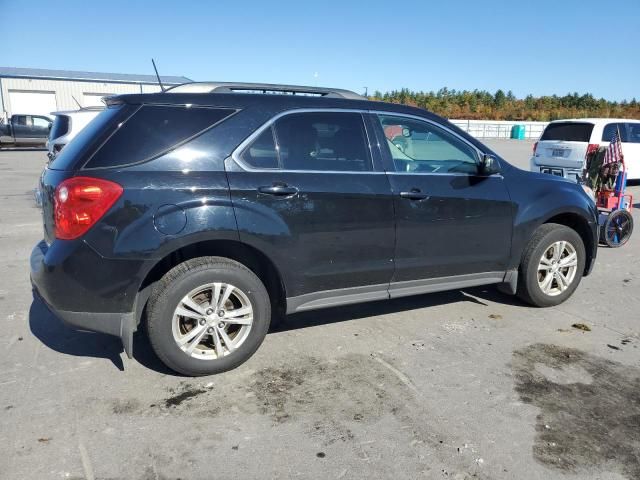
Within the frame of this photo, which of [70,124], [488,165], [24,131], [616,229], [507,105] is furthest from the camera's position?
[507,105]

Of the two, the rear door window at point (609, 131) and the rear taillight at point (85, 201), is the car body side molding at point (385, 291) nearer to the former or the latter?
the rear taillight at point (85, 201)

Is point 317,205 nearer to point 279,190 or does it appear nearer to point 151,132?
point 279,190

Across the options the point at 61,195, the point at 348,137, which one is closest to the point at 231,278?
the point at 61,195

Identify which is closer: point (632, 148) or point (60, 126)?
point (60, 126)

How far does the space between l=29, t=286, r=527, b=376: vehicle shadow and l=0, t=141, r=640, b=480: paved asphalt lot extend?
20 millimetres

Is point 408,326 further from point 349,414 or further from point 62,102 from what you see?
point 62,102

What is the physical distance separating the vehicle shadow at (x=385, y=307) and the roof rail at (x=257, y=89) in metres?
1.87

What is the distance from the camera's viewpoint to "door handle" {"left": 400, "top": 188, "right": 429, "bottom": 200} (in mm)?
3850

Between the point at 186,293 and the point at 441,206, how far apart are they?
207 centimetres

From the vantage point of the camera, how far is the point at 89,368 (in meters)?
3.50

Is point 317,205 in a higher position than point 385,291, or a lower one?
higher

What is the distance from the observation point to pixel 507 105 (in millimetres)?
60938

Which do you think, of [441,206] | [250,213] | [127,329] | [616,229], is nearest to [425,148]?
[441,206]

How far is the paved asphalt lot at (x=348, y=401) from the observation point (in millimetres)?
2570
